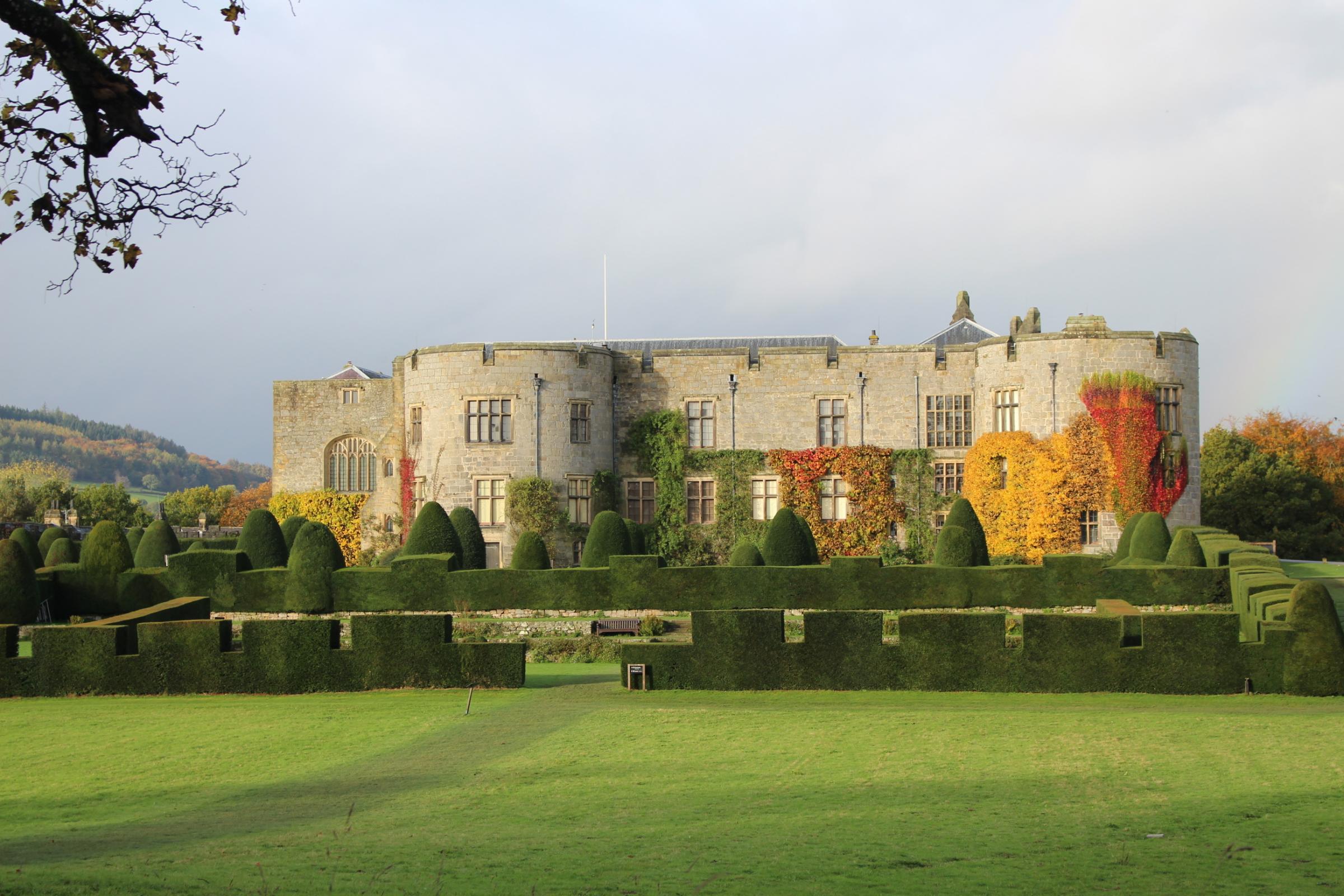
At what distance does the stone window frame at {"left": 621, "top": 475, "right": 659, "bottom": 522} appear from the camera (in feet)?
126

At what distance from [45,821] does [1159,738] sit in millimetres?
10107

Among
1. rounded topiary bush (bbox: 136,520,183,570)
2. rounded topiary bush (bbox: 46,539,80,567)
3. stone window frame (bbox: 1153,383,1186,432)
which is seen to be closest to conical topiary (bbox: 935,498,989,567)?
stone window frame (bbox: 1153,383,1186,432)

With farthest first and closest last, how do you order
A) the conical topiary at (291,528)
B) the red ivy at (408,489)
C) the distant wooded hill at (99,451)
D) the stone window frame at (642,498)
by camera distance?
the distant wooded hill at (99,451) < the stone window frame at (642,498) < the red ivy at (408,489) < the conical topiary at (291,528)

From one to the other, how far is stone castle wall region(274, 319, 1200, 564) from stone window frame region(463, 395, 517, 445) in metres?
0.06

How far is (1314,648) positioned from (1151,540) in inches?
512

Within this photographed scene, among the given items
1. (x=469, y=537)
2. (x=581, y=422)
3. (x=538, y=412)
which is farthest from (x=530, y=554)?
(x=581, y=422)

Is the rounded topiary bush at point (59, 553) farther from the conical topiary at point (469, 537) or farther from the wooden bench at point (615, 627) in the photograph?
the wooden bench at point (615, 627)

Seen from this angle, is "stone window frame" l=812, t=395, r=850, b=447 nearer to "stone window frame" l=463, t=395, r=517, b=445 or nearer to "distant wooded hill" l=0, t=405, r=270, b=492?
"stone window frame" l=463, t=395, r=517, b=445

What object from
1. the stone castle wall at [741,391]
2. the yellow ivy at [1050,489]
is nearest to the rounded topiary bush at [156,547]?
the stone castle wall at [741,391]

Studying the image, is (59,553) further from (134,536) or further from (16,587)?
(16,587)

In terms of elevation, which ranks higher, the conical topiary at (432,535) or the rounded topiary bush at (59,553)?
the conical topiary at (432,535)

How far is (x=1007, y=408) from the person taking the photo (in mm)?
36062

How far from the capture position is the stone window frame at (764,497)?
3809 cm

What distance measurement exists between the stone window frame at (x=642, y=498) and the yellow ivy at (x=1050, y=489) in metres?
9.94
